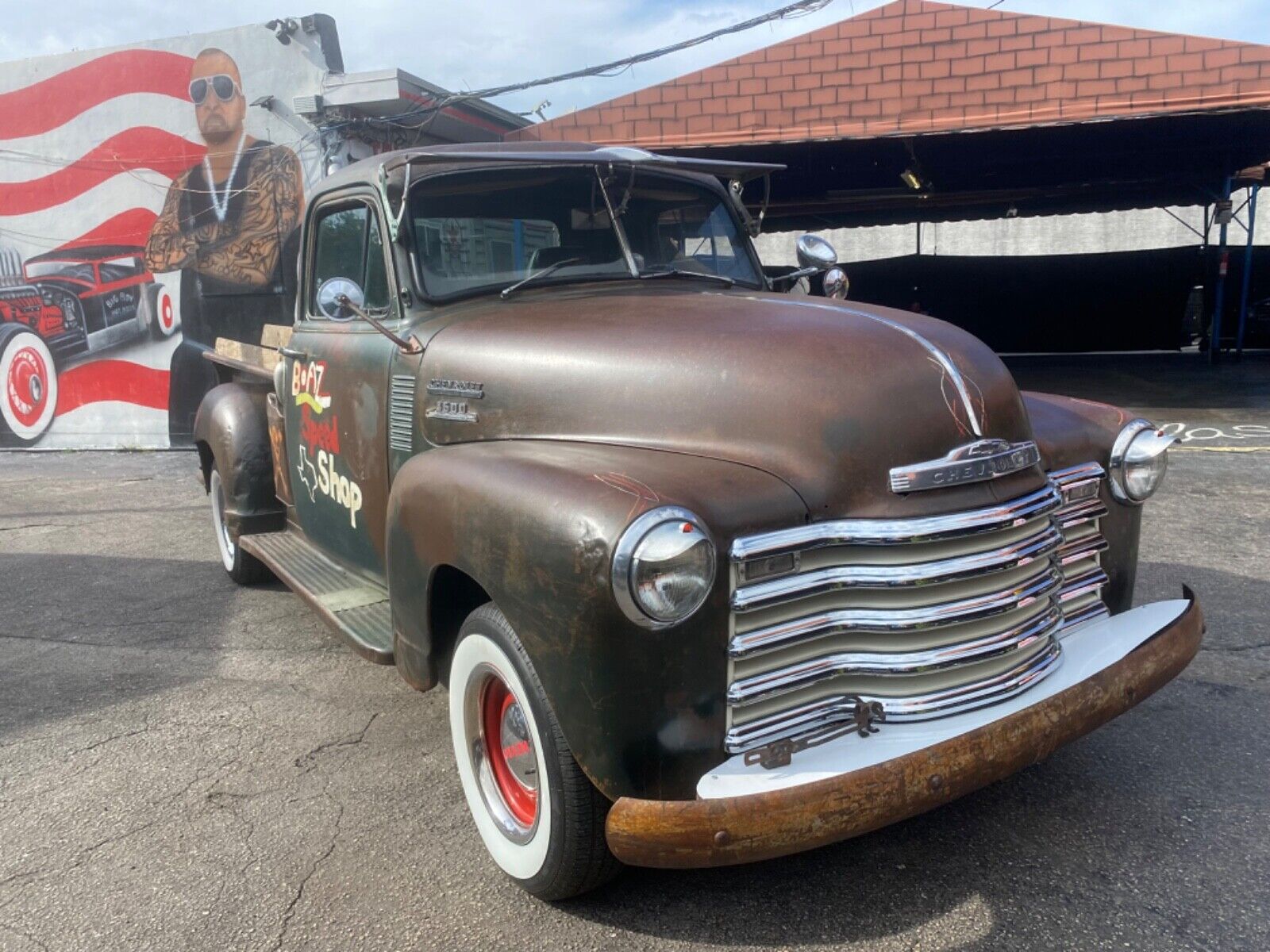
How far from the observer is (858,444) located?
239cm

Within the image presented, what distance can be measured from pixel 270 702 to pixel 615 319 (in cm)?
221

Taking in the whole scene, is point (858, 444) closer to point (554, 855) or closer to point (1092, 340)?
point (554, 855)

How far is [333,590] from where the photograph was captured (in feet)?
12.8

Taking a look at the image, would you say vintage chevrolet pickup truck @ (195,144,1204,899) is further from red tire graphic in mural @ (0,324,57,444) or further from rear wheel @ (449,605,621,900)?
red tire graphic in mural @ (0,324,57,444)

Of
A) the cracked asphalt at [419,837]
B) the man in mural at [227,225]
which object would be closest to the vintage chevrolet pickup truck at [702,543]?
the cracked asphalt at [419,837]

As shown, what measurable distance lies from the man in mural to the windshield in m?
7.58

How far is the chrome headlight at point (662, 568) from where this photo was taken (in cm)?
207

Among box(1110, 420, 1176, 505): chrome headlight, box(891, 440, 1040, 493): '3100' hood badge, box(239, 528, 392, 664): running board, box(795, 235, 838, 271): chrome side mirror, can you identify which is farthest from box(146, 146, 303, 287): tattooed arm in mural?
box(891, 440, 1040, 493): '3100' hood badge

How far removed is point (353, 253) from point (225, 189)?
791 cm

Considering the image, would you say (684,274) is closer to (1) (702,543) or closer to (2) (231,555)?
(1) (702,543)

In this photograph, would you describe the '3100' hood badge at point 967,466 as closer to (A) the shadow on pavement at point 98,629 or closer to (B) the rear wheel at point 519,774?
(B) the rear wheel at point 519,774

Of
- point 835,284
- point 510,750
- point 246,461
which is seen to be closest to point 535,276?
point 835,284

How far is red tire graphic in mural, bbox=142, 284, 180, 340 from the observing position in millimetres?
11164

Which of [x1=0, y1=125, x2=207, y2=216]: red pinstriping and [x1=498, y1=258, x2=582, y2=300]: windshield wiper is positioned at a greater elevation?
[x1=0, y1=125, x2=207, y2=216]: red pinstriping
